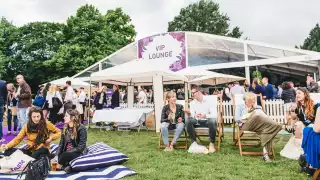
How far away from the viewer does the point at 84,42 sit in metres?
30.1

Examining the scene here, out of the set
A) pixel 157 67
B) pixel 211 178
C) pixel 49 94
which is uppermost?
pixel 157 67

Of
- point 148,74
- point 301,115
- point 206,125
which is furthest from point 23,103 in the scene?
point 301,115

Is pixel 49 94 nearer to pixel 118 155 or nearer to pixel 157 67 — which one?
pixel 157 67

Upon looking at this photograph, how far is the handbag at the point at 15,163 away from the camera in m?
4.46

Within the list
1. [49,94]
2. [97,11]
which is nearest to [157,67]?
[49,94]

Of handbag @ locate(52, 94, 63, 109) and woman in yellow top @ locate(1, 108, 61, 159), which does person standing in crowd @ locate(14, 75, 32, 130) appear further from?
woman in yellow top @ locate(1, 108, 61, 159)

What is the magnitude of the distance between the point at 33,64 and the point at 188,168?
3116cm

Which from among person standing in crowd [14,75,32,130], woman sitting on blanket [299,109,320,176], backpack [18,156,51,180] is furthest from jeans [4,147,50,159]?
person standing in crowd [14,75,32,130]

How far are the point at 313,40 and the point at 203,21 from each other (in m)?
20.8

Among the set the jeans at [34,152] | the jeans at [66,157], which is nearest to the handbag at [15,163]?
the jeans at [34,152]

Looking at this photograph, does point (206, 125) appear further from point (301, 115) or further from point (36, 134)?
point (36, 134)

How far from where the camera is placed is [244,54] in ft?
50.7

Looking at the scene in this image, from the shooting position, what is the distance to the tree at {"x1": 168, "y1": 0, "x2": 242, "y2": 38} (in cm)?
4394

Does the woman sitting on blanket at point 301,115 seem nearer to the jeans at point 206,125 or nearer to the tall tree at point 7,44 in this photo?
the jeans at point 206,125
